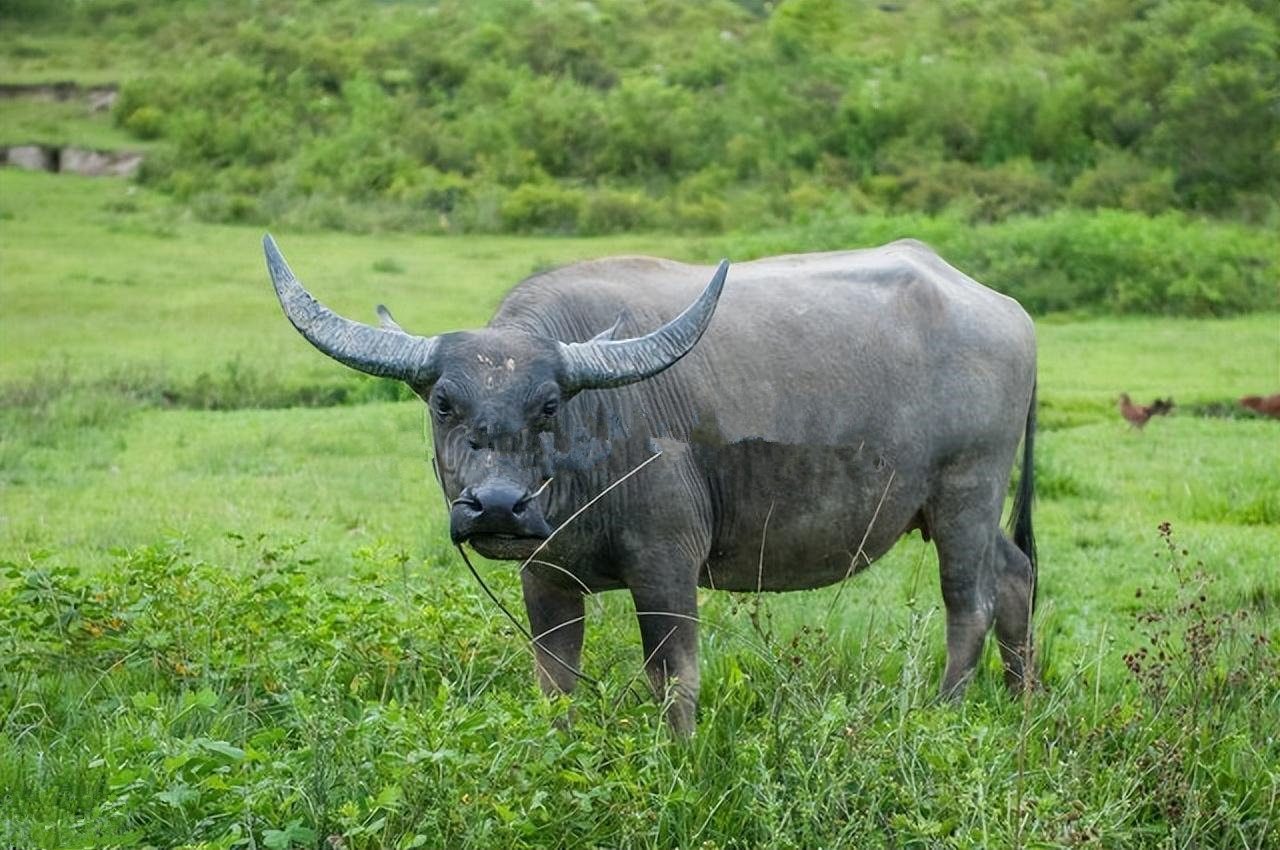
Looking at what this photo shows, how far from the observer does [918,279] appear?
5.38 m

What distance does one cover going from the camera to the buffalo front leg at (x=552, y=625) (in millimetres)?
4875

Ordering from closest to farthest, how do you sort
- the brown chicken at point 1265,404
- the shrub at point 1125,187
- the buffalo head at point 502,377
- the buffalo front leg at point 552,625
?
the buffalo head at point 502,377 → the buffalo front leg at point 552,625 → the brown chicken at point 1265,404 → the shrub at point 1125,187

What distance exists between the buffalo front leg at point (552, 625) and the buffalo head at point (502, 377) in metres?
0.51

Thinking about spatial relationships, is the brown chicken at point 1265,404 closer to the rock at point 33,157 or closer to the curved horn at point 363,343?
the curved horn at point 363,343

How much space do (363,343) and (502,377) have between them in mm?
399

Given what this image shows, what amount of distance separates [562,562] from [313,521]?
4.11 metres

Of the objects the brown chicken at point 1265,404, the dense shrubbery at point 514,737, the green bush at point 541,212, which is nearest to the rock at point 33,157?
the green bush at point 541,212

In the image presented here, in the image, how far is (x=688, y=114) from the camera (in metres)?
23.7

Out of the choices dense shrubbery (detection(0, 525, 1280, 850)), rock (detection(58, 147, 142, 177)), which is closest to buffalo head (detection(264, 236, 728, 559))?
dense shrubbery (detection(0, 525, 1280, 850))

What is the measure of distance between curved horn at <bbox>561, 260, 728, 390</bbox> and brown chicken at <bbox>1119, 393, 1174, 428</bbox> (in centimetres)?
705

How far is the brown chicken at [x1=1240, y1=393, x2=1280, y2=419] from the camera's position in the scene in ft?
36.9

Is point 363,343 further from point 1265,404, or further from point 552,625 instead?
point 1265,404

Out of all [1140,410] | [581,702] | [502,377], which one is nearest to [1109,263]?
[1140,410]

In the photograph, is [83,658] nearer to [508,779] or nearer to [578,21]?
[508,779]
